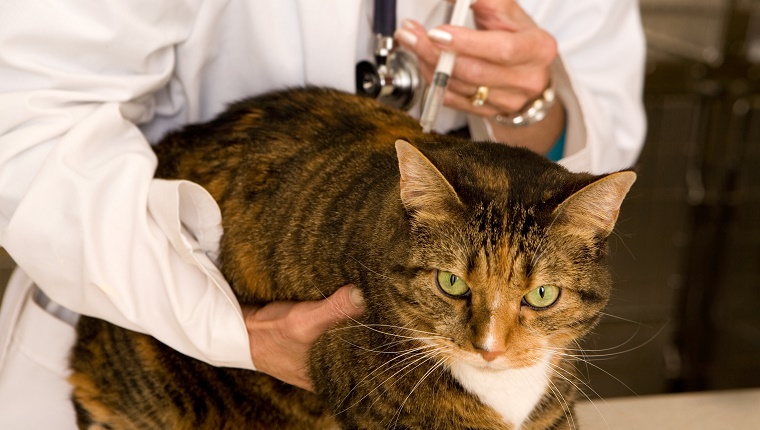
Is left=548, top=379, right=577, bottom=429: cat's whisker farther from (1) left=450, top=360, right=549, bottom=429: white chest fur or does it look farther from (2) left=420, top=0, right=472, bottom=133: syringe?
(2) left=420, top=0, right=472, bottom=133: syringe

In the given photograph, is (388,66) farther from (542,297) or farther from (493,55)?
(542,297)

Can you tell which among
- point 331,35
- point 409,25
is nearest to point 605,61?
point 409,25

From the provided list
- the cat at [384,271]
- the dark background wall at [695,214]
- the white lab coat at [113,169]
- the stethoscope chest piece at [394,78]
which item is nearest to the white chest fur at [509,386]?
the cat at [384,271]

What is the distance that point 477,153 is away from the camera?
104 centimetres

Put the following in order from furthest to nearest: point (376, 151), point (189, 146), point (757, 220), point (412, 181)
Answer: point (757, 220), point (189, 146), point (376, 151), point (412, 181)

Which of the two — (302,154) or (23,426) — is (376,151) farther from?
(23,426)

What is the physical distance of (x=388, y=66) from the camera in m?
1.28

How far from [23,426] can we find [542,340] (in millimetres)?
715

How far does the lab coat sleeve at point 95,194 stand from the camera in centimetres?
101

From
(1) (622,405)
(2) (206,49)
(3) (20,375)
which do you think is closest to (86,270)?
(3) (20,375)

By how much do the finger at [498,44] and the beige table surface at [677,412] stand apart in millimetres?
515

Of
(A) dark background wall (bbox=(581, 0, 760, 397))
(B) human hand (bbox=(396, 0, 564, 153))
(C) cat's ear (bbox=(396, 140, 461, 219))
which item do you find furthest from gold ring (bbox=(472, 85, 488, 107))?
(A) dark background wall (bbox=(581, 0, 760, 397))

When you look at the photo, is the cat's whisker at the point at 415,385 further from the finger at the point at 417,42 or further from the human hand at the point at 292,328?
the finger at the point at 417,42

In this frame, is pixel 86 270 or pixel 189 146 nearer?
pixel 86 270
